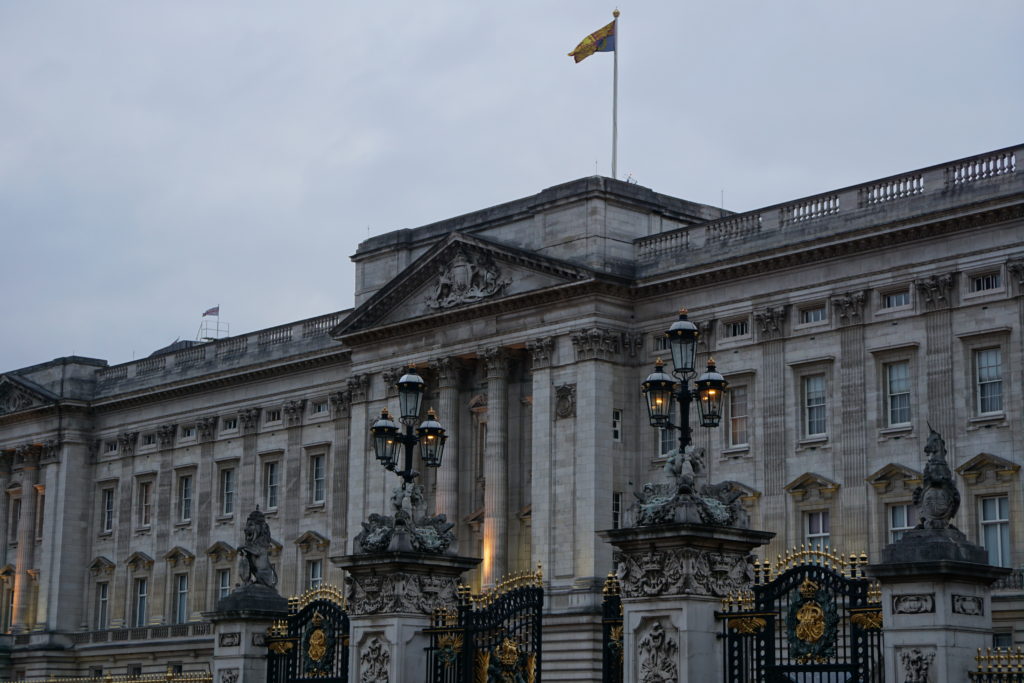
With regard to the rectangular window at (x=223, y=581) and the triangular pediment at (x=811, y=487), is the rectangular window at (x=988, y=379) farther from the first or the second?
the rectangular window at (x=223, y=581)

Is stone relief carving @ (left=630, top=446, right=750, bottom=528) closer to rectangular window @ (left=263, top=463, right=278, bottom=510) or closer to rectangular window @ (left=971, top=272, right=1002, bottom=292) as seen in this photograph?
rectangular window @ (left=971, top=272, right=1002, bottom=292)

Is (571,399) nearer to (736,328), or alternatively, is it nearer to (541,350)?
(541,350)

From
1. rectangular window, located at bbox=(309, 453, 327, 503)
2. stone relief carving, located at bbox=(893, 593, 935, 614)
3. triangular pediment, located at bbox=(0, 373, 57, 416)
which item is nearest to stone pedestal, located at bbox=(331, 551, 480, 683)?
stone relief carving, located at bbox=(893, 593, 935, 614)

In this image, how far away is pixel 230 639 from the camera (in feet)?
111

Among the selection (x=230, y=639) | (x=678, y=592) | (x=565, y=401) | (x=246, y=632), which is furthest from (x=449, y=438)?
(x=678, y=592)

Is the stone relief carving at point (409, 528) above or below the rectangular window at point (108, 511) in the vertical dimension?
below

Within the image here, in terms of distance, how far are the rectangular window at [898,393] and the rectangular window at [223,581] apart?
3350cm

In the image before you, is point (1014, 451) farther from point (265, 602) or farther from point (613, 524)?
point (265, 602)

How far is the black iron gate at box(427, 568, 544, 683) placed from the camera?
29203 millimetres

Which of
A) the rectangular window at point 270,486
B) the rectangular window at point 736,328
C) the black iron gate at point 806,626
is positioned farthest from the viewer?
the rectangular window at point 270,486

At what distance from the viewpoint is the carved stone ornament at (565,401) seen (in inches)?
2394

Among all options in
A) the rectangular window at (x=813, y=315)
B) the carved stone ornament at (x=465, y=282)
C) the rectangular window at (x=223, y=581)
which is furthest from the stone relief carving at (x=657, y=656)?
the rectangular window at (x=223, y=581)

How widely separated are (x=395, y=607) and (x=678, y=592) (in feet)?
24.0

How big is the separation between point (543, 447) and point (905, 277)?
14253 mm
